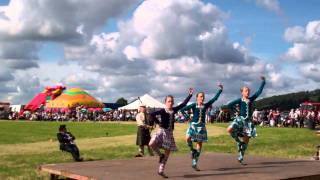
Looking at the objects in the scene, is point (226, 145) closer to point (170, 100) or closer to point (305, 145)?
point (305, 145)

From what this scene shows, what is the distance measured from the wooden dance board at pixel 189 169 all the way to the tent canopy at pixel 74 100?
70141mm

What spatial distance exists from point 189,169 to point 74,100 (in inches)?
2917

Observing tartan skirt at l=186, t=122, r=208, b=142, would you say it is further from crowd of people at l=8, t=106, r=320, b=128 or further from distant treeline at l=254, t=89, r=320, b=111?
distant treeline at l=254, t=89, r=320, b=111

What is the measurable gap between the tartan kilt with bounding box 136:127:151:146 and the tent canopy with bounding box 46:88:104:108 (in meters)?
65.3

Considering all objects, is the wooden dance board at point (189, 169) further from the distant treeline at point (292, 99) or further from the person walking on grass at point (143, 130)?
the distant treeline at point (292, 99)

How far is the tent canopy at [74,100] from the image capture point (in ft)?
277

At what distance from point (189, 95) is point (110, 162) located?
326 cm

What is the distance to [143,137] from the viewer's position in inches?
732

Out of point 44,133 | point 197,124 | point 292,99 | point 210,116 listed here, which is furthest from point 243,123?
point 292,99

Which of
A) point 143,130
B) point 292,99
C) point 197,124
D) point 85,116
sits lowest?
point 143,130

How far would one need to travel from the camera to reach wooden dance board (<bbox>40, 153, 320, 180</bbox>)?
36.6 ft

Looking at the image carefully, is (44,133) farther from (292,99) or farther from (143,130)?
(292,99)

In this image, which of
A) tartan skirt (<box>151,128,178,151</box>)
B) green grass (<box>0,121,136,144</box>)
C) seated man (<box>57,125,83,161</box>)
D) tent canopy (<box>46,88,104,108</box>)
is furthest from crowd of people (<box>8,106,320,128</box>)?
tartan skirt (<box>151,128,178,151</box>)

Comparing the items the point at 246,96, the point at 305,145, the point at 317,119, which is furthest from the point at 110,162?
the point at 317,119
